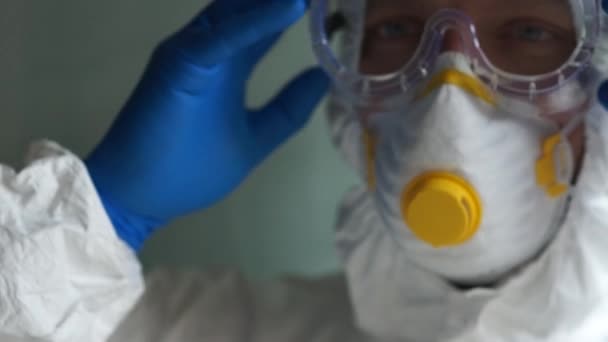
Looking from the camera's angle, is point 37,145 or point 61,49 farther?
point 61,49

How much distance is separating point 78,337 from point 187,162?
23cm

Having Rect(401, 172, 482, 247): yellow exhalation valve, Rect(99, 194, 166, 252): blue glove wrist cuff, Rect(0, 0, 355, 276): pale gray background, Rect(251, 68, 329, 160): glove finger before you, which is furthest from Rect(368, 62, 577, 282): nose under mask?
Rect(0, 0, 355, 276): pale gray background

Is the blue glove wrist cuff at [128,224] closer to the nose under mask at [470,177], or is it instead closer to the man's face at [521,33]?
the nose under mask at [470,177]

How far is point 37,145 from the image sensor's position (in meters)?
0.95

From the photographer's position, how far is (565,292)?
2.98 ft

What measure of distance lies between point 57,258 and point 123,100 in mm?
349

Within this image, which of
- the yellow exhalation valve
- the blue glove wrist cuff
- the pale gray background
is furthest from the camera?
the pale gray background

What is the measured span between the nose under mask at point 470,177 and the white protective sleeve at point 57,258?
0.32m

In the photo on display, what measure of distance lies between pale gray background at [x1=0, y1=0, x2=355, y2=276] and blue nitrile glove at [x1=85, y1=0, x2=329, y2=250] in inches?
8.1

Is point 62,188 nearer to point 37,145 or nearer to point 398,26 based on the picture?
point 37,145

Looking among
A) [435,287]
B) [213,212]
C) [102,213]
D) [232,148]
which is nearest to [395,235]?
[435,287]

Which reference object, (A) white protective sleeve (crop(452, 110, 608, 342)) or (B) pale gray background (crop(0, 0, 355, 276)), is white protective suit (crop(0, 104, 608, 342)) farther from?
(B) pale gray background (crop(0, 0, 355, 276))

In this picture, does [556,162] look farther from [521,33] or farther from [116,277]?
[116,277]

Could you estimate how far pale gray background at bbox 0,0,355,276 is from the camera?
1116mm
